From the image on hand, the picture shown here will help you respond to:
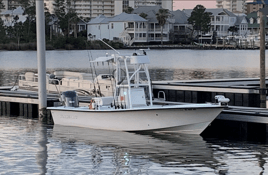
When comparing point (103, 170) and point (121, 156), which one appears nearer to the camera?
point (103, 170)

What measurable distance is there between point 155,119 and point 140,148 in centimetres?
195

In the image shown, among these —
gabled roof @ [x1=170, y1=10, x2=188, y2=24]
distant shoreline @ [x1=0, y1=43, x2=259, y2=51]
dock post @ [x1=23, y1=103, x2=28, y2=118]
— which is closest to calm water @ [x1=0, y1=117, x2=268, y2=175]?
dock post @ [x1=23, y1=103, x2=28, y2=118]

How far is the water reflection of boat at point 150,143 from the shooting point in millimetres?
20906

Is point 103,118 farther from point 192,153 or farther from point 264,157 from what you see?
point 264,157

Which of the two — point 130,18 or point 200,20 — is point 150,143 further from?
point 200,20

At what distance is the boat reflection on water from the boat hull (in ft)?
1.00

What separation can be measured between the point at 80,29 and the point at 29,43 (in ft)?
120

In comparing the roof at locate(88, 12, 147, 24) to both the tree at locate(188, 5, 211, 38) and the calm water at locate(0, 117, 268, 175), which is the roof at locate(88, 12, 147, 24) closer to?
the tree at locate(188, 5, 211, 38)

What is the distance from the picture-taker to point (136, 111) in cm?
2403

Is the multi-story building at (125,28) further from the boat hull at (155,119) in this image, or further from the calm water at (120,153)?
the calm water at (120,153)

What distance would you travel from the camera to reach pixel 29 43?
153500 mm

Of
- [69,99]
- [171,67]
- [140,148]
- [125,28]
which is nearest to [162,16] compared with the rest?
[125,28]

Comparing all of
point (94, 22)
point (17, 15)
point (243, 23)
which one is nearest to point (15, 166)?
point (94, 22)

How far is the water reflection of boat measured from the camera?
823 inches
